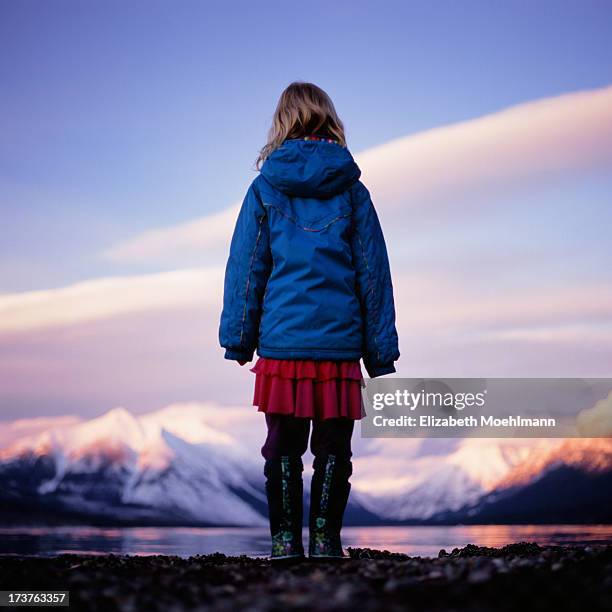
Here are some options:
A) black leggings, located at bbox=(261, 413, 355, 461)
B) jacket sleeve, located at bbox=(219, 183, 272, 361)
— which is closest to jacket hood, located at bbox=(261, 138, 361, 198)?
jacket sleeve, located at bbox=(219, 183, 272, 361)

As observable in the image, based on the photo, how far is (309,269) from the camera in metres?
5.36

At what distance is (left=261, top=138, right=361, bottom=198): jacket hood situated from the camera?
5.46m

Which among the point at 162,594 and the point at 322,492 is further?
the point at 322,492

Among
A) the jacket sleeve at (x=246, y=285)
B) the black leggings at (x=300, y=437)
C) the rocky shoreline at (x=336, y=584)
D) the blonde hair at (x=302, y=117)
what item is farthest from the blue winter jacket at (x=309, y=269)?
the rocky shoreline at (x=336, y=584)

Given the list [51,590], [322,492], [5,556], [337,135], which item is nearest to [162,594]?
[51,590]

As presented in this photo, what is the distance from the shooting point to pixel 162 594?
3.96m

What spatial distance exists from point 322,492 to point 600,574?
176 centimetres

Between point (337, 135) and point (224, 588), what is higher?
point (337, 135)

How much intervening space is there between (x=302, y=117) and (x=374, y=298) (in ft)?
4.00

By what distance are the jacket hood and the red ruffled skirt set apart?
1.05 metres

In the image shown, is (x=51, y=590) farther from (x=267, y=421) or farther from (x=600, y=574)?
(x=600, y=574)

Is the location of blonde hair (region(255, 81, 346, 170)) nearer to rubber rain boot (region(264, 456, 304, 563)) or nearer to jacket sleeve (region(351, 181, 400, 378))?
jacket sleeve (region(351, 181, 400, 378))

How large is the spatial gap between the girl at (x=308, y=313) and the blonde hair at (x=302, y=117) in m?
0.01

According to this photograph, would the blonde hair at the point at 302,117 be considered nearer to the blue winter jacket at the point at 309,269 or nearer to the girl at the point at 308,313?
the girl at the point at 308,313
